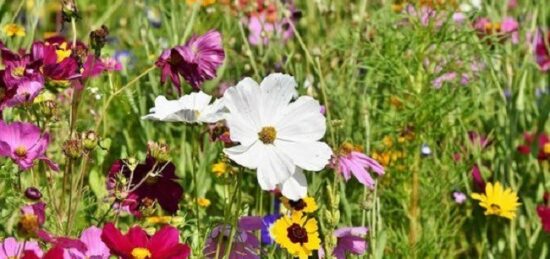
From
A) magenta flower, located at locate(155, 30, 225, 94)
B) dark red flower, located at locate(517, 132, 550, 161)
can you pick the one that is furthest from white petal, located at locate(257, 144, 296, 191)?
dark red flower, located at locate(517, 132, 550, 161)

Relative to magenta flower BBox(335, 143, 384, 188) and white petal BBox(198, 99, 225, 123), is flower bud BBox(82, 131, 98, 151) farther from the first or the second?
magenta flower BBox(335, 143, 384, 188)

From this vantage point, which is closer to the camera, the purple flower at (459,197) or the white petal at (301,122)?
the white petal at (301,122)

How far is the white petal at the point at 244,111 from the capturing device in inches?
46.2

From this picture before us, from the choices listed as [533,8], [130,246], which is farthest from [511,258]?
[130,246]

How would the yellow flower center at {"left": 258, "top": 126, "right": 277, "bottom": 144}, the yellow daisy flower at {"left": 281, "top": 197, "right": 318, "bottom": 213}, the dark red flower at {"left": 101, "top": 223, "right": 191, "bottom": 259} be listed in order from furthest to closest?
1. the yellow daisy flower at {"left": 281, "top": 197, "right": 318, "bottom": 213}
2. the yellow flower center at {"left": 258, "top": 126, "right": 277, "bottom": 144}
3. the dark red flower at {"left": 101, "top": 223, "right": 191, "bottom": 259}

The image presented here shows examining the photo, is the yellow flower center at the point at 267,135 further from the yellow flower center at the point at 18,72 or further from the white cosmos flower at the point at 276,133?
the yellow flower center at the point at 18,72

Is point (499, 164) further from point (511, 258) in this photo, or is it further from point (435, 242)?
point (435, 242)

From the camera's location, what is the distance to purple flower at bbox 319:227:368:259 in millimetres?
1430

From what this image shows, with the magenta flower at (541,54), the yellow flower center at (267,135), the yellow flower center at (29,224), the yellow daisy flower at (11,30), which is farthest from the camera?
the magenta flower at (541,54)

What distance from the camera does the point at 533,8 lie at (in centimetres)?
247

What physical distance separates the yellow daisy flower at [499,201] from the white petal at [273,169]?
727mm

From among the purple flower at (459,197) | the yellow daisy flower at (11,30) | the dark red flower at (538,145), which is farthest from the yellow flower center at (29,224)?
the dark red flower at (538,145)

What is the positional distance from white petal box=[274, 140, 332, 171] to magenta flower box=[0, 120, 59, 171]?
1.10ft

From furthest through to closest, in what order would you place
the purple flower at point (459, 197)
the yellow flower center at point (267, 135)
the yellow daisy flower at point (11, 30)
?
1. the purple flower at point (459, 197)
2. the yellow daisy flower at point (11, 30)
3. the yellow flower center at point (267, 135)
